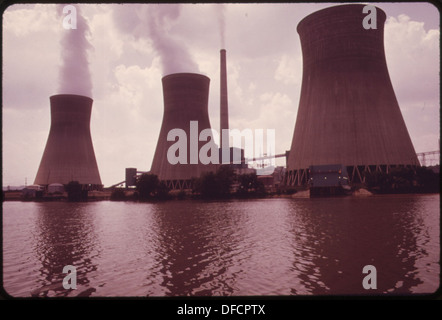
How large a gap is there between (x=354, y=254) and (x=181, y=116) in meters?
60.8

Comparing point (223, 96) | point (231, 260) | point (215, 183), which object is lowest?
point (231, 260)

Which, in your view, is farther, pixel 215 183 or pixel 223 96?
pixel 223 96

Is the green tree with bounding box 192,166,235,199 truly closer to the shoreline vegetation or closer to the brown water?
the shoreline vegetation

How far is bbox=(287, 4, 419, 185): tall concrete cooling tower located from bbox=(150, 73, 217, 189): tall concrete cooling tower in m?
25.3

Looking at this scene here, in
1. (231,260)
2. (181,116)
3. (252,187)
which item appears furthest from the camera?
(181,116)

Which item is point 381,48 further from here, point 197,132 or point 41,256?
point 41,256

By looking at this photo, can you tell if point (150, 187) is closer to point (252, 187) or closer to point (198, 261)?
point (252, 187)

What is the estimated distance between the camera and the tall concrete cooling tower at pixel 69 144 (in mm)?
69312

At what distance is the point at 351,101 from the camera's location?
2148 inches

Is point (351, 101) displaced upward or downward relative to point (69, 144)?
upward

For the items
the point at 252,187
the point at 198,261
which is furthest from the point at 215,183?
the point at 198,261

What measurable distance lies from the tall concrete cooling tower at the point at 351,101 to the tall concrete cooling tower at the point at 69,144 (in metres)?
47.5

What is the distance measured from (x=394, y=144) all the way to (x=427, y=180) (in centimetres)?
869

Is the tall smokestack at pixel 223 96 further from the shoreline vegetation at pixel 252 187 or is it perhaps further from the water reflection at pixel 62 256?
the water reflection at pixel 62 256
